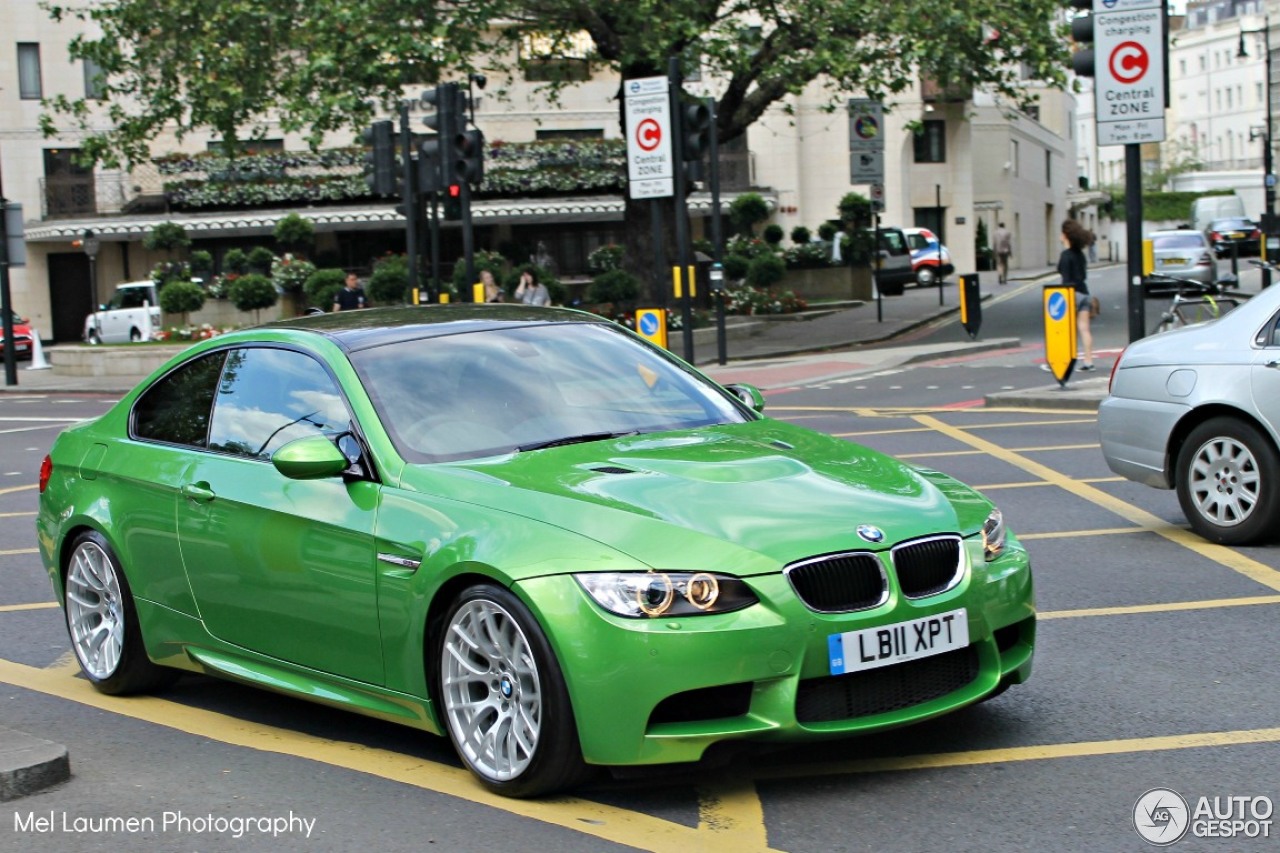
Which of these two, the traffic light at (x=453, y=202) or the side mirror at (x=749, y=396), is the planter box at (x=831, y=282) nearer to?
the traffic light at (x=453, y=202)

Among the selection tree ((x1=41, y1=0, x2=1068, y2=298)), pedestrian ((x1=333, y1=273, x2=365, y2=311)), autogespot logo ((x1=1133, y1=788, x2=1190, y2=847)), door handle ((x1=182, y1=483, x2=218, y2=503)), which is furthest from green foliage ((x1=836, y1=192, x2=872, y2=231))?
autogespot logo ((x1=1133, y1=788, x2=1190, y2=847))

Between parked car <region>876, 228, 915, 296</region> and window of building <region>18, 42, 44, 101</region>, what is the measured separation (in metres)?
28.2

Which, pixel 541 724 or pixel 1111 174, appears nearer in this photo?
pixel 541 724

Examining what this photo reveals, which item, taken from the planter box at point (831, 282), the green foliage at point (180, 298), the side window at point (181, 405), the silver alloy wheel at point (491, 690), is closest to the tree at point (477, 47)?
the green foliage at point (180, 298)

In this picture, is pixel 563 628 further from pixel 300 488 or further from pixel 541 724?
pixel 300 488

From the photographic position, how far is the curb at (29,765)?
518 centimetres

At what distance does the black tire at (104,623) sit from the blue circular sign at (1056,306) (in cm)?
1325

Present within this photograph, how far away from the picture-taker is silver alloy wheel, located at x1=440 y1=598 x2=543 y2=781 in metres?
4.87

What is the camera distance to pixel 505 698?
195 inches

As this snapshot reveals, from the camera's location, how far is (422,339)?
20.0 ft

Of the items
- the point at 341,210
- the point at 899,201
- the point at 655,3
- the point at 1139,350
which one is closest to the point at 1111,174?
the point at 899,201

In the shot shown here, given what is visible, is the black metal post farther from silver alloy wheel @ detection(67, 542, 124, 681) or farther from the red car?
the red car

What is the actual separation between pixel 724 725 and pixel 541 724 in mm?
523

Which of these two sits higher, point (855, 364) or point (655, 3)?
point (655, 3)
